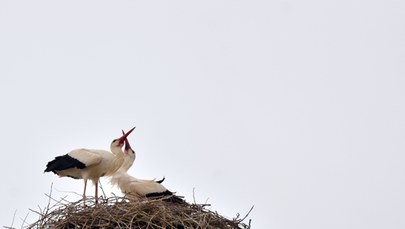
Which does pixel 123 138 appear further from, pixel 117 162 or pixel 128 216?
pixel 128 216

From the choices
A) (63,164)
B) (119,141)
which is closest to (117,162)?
(119,141)

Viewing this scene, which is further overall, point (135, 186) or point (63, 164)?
point (135, 186)

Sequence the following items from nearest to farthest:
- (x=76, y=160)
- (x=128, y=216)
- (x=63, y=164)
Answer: (x=128, y=216) → (x=63, y=164) → (x=76, y=160)

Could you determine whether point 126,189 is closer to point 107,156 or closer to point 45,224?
point 107,156

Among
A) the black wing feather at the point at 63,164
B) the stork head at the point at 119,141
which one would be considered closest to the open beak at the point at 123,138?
the stork head at the point at 119,141

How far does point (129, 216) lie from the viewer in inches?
344

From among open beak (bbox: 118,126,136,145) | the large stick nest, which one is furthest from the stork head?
the large stick nest

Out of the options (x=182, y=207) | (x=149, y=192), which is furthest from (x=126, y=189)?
(x=182, y=207)

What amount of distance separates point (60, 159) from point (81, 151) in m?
0.28

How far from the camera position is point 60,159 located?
10336 millimetres

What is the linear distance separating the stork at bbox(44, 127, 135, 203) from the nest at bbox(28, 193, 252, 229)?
4.28 feet

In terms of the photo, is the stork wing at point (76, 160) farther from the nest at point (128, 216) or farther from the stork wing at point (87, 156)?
the nest at point (128, 216)

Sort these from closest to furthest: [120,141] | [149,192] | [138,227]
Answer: [138,227], [149,192], [120,141]

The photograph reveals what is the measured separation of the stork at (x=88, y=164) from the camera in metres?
10.3
